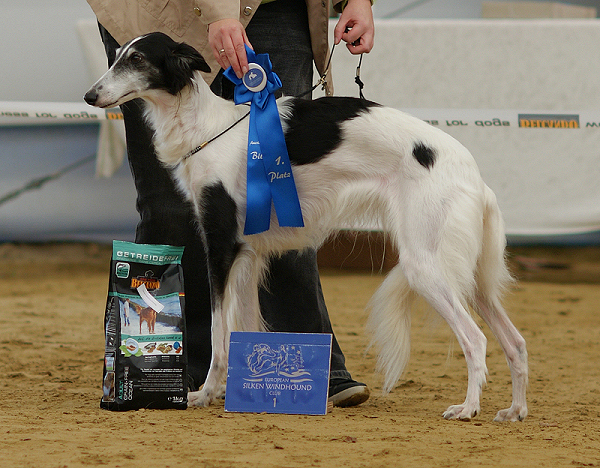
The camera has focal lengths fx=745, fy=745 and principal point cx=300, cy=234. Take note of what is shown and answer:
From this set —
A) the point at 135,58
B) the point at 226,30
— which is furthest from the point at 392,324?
the point at 135,58

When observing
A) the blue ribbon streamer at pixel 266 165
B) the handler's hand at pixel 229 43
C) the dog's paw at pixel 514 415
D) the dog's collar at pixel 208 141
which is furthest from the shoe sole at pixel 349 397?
the handler's hand at pixel 229 43

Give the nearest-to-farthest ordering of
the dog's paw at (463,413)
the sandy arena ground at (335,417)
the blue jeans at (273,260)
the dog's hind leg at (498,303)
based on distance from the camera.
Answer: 1. the sandy arena ground at (335,417)
2. the dog's paw at (463,413)
3. the dog's hind leg at (498,303)
4. the blue jeans at (273,260)

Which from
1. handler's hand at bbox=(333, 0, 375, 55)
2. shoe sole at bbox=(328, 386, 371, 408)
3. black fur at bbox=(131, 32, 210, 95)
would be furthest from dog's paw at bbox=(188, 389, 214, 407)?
handler's hand at bbox=(333, 0, 375, 55)

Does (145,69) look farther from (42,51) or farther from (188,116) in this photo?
(42,51)

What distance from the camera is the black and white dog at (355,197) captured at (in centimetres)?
257

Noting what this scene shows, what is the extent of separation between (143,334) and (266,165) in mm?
731

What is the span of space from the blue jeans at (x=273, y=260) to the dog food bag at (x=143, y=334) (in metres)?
0.44

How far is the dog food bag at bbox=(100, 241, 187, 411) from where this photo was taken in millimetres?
2541

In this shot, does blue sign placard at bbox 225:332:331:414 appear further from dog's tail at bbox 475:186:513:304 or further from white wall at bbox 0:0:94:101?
white wall at bbox 0:0:94:101

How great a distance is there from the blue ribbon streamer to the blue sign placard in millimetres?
422

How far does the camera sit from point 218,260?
2746 mm

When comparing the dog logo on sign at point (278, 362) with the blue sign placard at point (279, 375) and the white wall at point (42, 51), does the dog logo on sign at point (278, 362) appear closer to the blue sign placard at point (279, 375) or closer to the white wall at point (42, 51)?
the blue sign placard at point (279, 375)

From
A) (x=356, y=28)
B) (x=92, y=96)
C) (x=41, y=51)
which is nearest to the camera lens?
(x=92, y=96)

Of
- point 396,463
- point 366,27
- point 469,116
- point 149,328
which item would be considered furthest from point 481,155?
point 396,463
